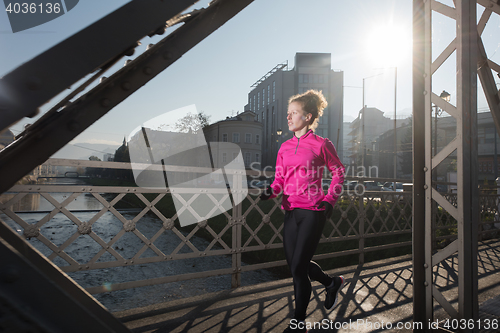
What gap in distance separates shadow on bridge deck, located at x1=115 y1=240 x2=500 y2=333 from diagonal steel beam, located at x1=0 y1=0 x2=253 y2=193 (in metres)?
2.25

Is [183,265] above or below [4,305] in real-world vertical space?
below

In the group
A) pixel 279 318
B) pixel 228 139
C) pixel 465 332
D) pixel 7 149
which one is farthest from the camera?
pixel 228 139

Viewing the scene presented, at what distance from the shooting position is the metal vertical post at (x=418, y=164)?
8.10ft

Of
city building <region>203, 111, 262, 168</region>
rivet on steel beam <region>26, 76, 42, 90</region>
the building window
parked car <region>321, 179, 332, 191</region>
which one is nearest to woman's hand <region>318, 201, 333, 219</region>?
parked car <region>321, 179, 332, 191</region>

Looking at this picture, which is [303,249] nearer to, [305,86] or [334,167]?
[334,167]

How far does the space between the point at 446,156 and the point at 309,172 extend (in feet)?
3.32

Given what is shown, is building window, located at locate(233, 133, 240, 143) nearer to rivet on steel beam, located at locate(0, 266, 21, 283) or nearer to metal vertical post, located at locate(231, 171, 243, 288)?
metal vertical post, located at locate(231, 171, 243, 288)

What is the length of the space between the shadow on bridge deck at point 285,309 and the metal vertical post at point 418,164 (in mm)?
581

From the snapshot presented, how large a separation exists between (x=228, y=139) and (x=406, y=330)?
4528 cm

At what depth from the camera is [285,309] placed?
320 centimetres

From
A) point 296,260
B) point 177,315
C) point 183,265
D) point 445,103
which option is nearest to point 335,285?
point 296,260

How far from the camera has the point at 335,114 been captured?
54.6 m

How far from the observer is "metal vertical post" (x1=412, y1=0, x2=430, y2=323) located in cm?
247

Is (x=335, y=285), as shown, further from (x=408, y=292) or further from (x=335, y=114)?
(x=335, y=114)
